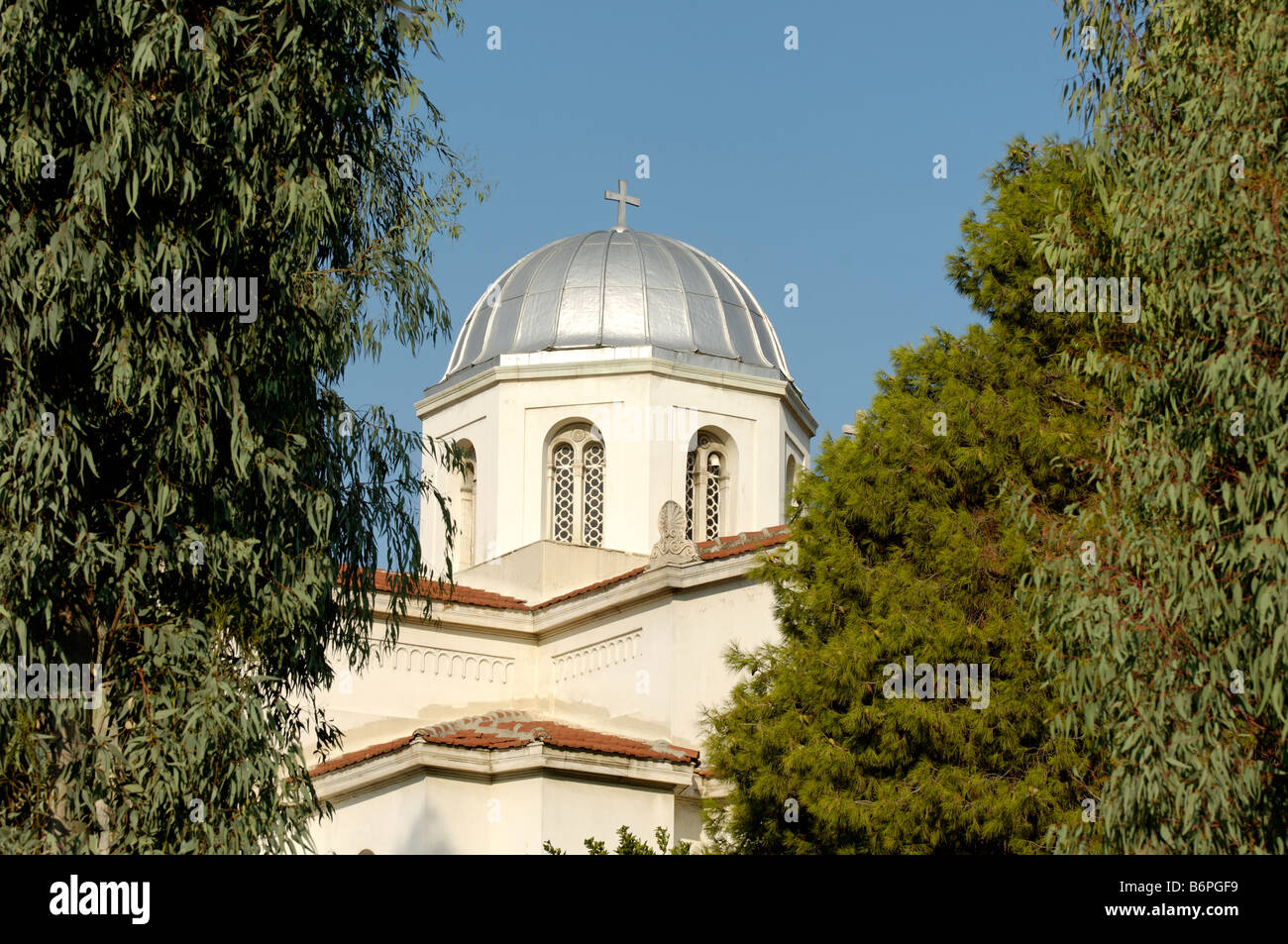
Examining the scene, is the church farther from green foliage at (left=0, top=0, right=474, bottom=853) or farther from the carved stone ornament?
green foliage at (left=0, top=0, right=474, bottom=853)

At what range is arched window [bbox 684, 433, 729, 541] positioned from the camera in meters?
30.0

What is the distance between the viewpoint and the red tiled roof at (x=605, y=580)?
2505cm

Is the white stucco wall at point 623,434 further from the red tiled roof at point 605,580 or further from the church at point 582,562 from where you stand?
the red tiled roof at point 605,580

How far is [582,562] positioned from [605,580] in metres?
1.48

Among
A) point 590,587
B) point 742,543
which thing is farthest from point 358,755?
point 742,543

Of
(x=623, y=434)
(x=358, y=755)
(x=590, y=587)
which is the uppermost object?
(x=623, y=434)

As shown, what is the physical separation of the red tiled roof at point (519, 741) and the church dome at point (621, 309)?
727 cm

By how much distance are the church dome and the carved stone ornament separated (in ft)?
14.5

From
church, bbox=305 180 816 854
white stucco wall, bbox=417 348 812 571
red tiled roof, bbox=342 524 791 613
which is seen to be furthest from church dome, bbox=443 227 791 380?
red tiled roof, bbox=342 524 791 613

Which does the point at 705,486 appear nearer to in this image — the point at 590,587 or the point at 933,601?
the point at 590,587

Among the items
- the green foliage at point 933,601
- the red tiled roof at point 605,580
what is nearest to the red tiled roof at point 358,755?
the red tiled roof at point 605,580

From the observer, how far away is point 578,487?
29.9m

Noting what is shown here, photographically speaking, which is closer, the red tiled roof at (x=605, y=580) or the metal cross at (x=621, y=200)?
the red tiled roof at (x=605, y=580)
